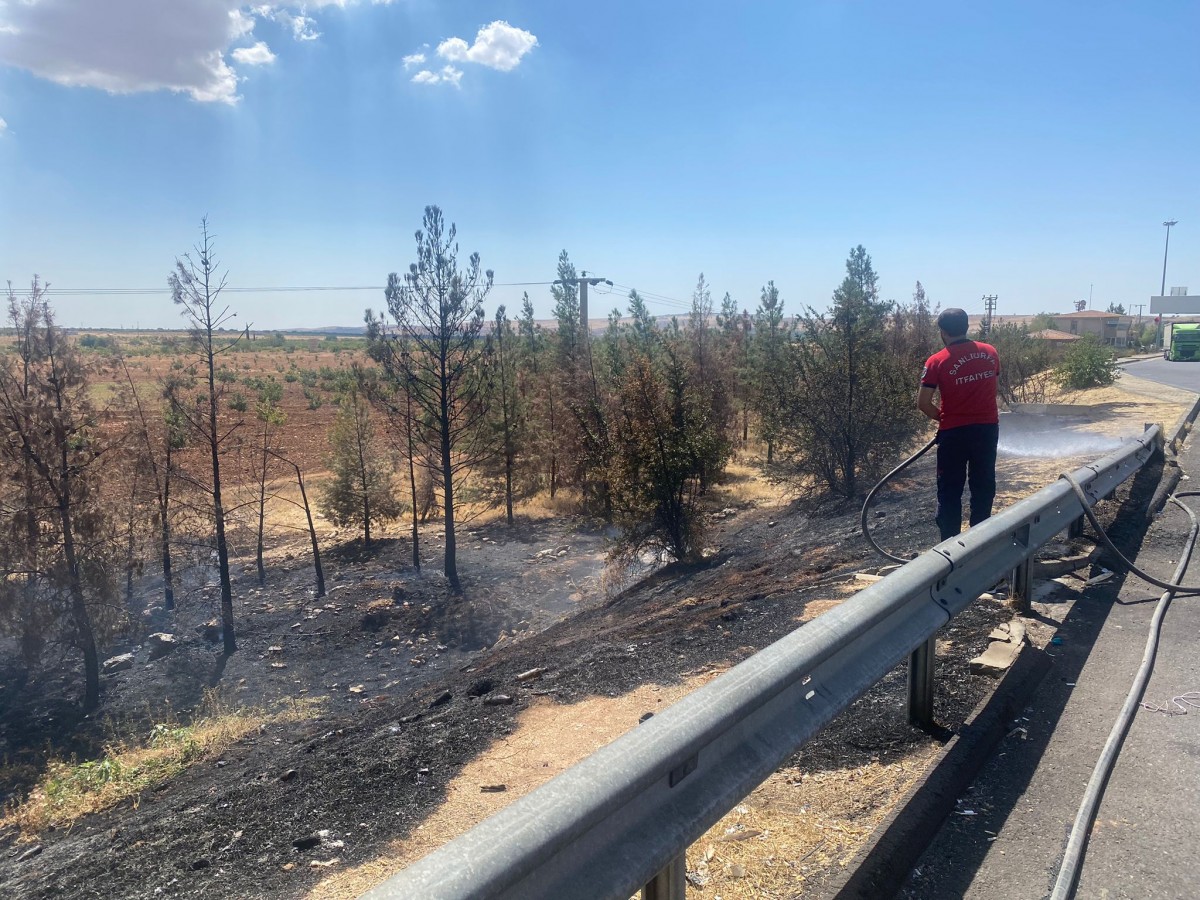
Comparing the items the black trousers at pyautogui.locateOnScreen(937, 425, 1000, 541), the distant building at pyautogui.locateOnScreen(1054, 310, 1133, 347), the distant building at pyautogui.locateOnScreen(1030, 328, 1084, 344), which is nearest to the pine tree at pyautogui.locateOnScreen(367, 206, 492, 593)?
the black trousers at pyautogui.locateOnScreen(937, 425, 1000, 541)

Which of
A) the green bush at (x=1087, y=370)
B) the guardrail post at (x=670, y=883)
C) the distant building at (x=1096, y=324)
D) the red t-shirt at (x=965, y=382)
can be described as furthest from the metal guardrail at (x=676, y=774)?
the distant building at (x=1096, y=324)

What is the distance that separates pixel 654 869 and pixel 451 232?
1910cm

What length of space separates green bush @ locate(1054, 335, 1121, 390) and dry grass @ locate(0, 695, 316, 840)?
24302 mm

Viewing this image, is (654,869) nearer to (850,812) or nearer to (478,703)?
(850,812)

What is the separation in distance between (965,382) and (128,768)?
980cm

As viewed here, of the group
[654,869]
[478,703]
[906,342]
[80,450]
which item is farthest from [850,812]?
[906,342]

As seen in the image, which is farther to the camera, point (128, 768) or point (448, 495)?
point (448, 495)

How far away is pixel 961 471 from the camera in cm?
569

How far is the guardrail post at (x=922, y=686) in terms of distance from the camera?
333 centimetres

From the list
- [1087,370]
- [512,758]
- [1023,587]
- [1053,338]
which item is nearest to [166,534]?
[512,758]

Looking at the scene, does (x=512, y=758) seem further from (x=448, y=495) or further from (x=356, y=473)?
(x=356, y=473)

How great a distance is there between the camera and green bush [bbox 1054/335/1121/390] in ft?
82.9

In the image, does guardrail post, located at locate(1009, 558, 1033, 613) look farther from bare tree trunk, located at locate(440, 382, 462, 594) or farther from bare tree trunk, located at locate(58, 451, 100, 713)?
bare tree trunk, located at locate(440, 382, 462, 594)

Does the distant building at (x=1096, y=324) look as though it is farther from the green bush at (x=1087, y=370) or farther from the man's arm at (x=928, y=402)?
the man's arm at (x=928, y=402)
